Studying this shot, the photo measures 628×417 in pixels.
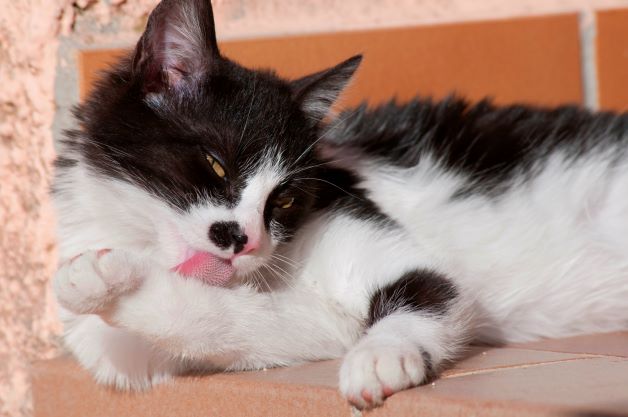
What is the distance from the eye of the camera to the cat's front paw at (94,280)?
1202 mm

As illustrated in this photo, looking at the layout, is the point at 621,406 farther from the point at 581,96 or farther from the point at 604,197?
the point at 581,96

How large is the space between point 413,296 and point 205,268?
34 centimetres

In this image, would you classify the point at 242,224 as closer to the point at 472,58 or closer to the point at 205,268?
the point at 205,268

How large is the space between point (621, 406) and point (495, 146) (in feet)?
3.03

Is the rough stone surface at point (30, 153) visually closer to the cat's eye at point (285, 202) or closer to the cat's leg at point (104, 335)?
the cat's leg at point (104, 335)

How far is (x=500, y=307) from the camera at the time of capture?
1615 millimetres

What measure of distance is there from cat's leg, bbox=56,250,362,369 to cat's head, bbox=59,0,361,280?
0.23ft

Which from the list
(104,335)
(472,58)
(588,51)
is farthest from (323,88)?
(588,51)

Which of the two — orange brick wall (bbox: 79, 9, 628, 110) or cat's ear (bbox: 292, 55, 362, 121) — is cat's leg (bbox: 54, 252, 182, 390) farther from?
orange brick wall (bbox: 79, 9, 628, 110)

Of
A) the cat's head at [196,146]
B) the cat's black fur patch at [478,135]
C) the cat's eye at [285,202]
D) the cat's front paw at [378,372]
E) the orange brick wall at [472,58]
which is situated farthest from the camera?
the orange brick wall at [472,58]

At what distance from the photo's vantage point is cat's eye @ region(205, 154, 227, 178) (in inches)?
52.4

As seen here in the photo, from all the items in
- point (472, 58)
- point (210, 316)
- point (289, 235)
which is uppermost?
point (472, 58)

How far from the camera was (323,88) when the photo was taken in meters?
1.54

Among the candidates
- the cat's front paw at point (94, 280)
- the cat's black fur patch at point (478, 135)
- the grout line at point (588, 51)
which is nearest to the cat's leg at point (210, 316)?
the cat's front paw at point (94, 280)
